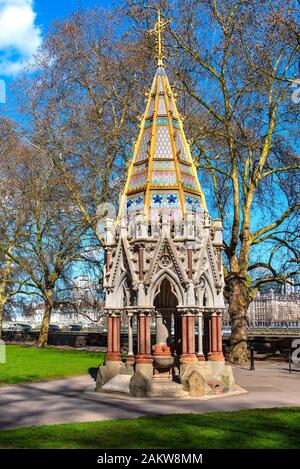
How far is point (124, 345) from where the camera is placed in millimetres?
33344

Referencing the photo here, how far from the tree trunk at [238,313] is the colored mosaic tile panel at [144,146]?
1059 cm

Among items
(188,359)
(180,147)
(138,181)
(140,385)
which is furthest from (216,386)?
(180,147)

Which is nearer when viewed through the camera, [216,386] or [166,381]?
[216,386]

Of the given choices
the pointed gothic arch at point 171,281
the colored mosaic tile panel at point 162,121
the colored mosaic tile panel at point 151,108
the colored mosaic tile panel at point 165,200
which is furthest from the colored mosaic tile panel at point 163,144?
the pointed gothic arch at point 171,281

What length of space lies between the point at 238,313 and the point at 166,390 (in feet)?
39.3

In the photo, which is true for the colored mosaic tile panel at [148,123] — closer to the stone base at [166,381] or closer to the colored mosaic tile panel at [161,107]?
the colored mosaic tile panel at [161,107]

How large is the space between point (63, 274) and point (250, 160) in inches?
643

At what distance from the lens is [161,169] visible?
1544cm

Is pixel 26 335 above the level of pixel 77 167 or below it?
below

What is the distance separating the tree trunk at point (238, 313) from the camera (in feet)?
78.9

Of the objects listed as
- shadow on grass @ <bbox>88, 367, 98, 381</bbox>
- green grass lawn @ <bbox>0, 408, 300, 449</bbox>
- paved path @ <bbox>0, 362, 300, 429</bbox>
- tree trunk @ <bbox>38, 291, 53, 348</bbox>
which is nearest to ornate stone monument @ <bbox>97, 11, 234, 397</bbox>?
paved path @ <bbox>0, 362, 300, 429</bbox>

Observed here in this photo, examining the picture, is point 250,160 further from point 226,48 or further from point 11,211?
point 11,211

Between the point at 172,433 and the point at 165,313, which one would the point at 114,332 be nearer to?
the point at 165,313

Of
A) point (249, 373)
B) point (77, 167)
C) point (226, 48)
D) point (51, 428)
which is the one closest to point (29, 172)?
point (77, 167)
